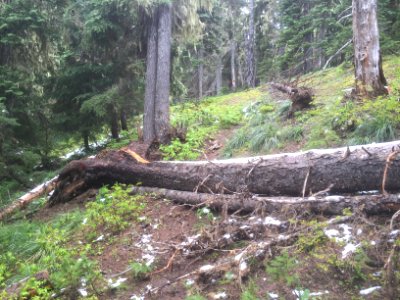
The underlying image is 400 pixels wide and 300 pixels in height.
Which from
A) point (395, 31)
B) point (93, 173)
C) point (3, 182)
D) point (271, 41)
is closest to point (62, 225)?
point (93, 173)

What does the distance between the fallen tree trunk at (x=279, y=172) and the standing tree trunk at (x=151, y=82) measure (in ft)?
11.7

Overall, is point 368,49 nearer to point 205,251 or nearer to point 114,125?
point 205,251

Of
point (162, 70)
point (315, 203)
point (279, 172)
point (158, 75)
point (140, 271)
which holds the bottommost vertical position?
point (140, 271)

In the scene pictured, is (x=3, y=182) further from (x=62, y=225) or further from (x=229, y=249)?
(x=229, y=249)

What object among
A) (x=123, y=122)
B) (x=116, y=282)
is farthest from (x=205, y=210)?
(x=123, y=122)

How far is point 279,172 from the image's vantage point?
567 centimetres

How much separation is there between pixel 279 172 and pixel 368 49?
15.8 feet

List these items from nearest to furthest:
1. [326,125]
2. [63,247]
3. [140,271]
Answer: [140,271] < [63,247] < [326,125]

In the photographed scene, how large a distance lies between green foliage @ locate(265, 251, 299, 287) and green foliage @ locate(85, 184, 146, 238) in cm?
290

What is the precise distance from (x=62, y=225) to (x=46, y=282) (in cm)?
265

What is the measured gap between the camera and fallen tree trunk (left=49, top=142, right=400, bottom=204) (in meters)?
5.03

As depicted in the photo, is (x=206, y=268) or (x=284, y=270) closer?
(x=284, y=270)

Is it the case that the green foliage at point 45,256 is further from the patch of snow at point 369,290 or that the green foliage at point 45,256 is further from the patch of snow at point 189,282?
the patch of snow at point 369,290

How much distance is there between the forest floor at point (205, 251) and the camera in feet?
12.6
